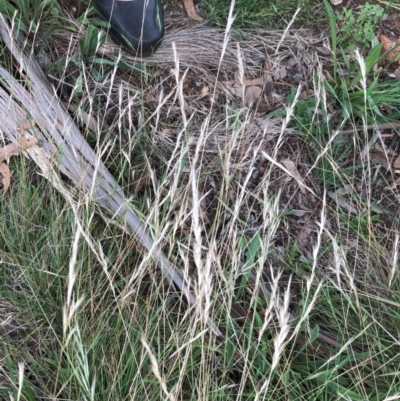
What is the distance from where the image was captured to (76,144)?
1.66 m

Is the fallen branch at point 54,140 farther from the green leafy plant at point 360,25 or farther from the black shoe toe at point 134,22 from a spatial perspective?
the green leafy plant at point 360,25

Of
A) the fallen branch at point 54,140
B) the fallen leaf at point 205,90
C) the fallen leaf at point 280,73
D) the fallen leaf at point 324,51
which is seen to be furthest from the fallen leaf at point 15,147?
the fallen leaf at point 324,51

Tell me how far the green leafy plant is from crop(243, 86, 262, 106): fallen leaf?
378 millimetres

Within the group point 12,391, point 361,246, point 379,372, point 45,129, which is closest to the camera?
point 12,391

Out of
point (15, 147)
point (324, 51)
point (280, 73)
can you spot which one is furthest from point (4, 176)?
point (324, 51)

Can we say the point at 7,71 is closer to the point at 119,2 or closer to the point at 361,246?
the point at 119,2

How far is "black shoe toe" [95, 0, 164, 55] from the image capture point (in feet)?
6.16

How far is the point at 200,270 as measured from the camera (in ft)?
3.69

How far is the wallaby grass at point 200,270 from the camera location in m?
1.36

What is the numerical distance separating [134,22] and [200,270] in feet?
3.75

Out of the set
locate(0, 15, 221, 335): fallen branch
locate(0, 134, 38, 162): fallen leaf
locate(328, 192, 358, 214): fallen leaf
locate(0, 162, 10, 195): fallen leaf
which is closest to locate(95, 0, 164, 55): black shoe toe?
locate(0, 15, 221, 335): fallen branch

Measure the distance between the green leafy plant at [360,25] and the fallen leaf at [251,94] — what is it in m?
0.38

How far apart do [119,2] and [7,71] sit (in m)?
0.50

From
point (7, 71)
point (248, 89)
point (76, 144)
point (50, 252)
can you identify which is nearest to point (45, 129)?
point (76, 144)
